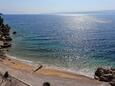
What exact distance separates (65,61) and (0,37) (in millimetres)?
34781

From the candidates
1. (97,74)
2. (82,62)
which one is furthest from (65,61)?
(97,74)

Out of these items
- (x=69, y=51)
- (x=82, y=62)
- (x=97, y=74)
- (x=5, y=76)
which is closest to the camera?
(x=5, y=76)

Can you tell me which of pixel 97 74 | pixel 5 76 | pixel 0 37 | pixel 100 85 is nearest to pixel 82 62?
pixel 97 74

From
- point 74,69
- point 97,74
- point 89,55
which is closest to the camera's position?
point 97,74

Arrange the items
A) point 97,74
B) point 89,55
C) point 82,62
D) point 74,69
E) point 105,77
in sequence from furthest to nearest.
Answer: point 89,55, point 82,62, point 74,69, point 97,74, point 105,77

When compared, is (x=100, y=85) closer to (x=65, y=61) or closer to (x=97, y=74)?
(x=97, y=74)

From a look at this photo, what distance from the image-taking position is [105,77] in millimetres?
39156

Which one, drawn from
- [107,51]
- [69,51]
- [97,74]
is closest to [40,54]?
[69,51]

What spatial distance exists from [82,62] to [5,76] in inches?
978

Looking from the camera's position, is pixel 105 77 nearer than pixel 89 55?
Yes

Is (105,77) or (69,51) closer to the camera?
(105,77)

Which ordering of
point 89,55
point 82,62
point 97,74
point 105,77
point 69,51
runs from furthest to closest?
point 69,51, point 89,55, point 82,62, point 97,74, point 105,77

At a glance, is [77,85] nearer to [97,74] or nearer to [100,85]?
[100,85]

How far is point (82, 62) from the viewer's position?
176 ft
